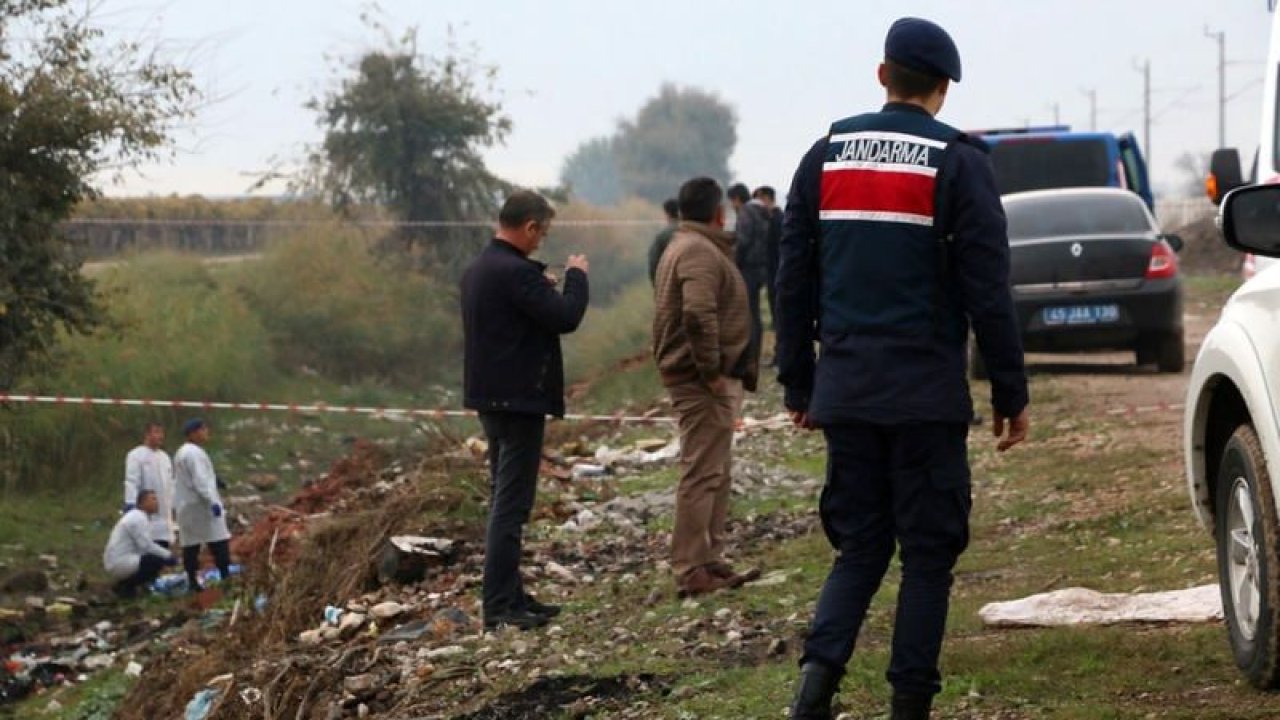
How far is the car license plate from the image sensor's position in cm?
1750

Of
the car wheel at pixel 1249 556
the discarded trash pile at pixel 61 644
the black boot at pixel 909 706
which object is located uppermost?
the car wheel at pixel 1249 556

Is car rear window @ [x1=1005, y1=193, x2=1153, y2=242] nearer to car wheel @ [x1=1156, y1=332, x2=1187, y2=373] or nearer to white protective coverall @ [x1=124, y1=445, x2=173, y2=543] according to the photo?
car wheel @ [x1=1156, y1=332, x2=1187, y2=373]

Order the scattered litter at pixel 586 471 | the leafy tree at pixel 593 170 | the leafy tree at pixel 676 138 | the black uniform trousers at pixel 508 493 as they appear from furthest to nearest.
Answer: the leafy tree at pixel 593 170
the leafy tree at pixel 676 138
the scattered litter at pixel 586 471
the black uniform trousers at pixel 508 493

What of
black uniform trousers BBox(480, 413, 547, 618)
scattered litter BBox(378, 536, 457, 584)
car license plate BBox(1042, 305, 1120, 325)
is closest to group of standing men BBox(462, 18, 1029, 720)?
black uniform trousers BBox(480, 413, 547, 618)

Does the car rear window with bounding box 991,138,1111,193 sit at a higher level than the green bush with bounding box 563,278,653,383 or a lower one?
higher

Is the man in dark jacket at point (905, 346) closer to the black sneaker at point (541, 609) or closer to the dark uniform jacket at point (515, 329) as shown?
the dark uniform jacket at point (515, 329)

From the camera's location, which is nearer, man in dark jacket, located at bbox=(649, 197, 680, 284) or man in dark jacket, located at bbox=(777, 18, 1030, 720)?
man in dark jacket, located at bbox=(777, 18, 1030, 720)

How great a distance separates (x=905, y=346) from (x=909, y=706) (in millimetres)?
953

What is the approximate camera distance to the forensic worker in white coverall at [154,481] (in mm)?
16531

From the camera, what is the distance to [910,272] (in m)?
5.67

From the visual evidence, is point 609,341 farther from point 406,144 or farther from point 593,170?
point 593,170

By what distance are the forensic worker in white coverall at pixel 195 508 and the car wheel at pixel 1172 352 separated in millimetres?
7948

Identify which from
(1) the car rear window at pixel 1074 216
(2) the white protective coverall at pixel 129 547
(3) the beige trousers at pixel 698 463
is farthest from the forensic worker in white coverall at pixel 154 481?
(3) the beige trousers at pixel 698 463

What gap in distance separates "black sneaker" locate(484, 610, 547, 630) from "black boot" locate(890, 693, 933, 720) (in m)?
3.74
